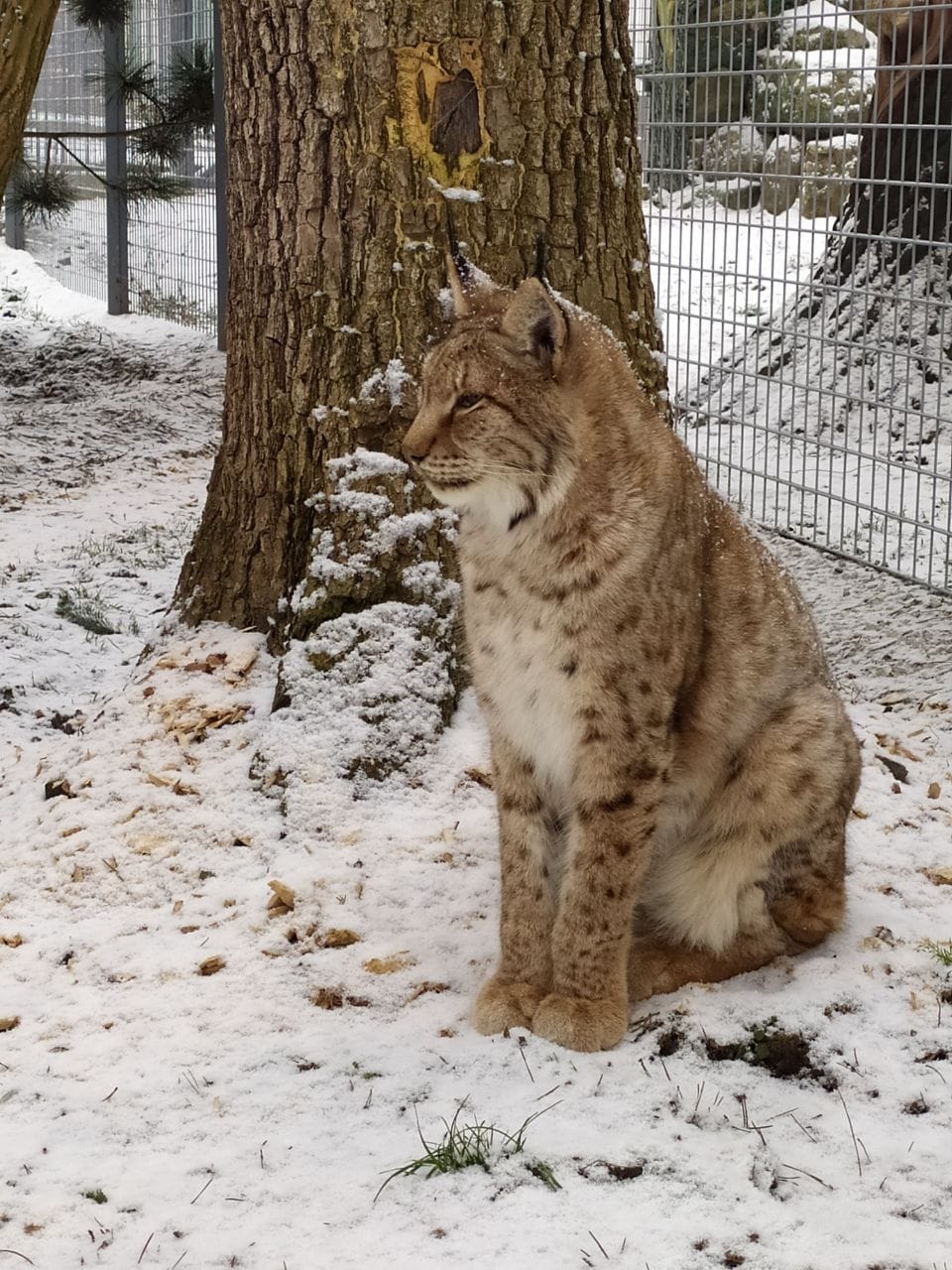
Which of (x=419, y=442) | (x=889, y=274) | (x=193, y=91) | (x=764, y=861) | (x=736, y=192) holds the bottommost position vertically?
(x=764, y=861)

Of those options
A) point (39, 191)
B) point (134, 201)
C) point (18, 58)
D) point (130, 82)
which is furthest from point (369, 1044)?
point (134, 201)

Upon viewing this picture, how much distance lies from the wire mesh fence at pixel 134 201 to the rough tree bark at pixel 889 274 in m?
5.14

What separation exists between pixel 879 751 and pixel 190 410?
591 cm

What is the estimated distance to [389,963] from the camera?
3.18 metres

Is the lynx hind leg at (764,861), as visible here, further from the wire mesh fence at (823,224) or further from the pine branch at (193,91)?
the pine branch at (193,91)

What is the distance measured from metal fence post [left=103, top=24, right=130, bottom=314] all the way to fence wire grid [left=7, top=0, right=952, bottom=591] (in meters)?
4.89

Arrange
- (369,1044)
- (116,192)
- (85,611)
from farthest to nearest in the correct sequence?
(116,192) → (85,611) → (369,1044)

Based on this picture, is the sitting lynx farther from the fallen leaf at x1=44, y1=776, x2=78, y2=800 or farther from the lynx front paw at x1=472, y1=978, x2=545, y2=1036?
the fallen leaf at x1=44, y1=776, x2=78, y2=800

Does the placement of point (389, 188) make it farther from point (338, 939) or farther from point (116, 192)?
point (116, 192)

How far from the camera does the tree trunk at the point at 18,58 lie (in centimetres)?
418

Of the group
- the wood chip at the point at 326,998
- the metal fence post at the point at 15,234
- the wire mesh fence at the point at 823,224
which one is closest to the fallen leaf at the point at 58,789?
the wood chip at the point at 326,998

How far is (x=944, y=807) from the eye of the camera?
12.8 feet

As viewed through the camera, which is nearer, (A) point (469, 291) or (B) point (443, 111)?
(A) point (469, 291)

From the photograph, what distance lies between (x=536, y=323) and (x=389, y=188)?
1059mm
